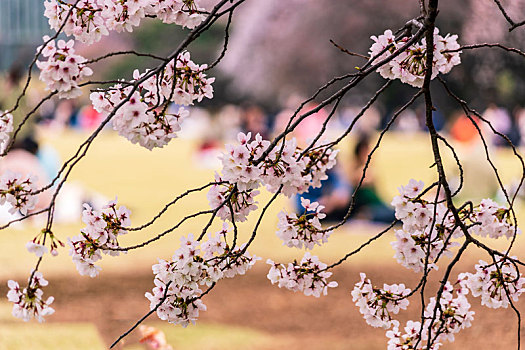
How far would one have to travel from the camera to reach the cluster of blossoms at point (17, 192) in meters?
2.07

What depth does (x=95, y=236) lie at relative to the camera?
7.18 ft

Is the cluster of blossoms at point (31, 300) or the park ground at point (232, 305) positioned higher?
the park ground at point (232, 305)

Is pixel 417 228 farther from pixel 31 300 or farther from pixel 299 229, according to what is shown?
pixel 31 300

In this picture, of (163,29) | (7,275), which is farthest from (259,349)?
(163,29)

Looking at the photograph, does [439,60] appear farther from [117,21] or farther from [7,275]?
[7,275]

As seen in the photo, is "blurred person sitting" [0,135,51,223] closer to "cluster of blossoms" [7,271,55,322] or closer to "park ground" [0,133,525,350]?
"park ground" [0,133,525,350]

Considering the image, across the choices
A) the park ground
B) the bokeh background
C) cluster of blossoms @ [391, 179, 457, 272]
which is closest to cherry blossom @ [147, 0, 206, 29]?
cluster of blossoms @ [391, 179, 457, 272]

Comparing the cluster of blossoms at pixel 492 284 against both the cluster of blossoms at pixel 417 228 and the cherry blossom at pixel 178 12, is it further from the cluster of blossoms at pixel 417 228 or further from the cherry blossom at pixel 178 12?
the cherry blossom at pixel 178 12

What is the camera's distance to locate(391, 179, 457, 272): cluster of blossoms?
2.10m

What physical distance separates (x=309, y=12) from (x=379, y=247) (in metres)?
3.65

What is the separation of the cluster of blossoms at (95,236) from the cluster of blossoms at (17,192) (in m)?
0.15

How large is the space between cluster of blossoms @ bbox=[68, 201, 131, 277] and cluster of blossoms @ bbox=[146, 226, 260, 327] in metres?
0.15

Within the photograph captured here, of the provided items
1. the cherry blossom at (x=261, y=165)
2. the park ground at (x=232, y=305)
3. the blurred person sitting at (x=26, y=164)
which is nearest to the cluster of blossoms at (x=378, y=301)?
the cherry blossom at (x=261, y=165)

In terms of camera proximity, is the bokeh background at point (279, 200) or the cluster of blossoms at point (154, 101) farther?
the bokeh background at point (279, 200)
